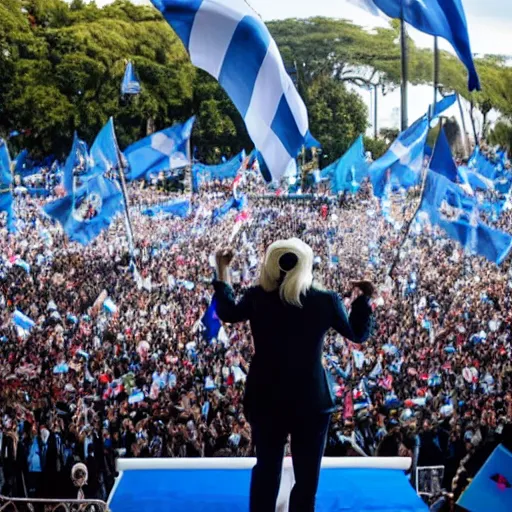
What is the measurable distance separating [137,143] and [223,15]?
87cm

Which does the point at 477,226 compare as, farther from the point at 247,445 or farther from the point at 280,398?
the point at 280,398

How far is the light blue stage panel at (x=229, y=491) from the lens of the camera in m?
2.53

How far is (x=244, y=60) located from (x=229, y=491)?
5.95ft

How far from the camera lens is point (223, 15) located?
135 inches

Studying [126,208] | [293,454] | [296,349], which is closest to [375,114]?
[126,208]

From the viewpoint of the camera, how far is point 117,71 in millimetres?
3928

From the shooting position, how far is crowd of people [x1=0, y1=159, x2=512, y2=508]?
404cm

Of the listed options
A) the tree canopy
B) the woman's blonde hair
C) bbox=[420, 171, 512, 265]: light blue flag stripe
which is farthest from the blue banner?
the woman's blonde hair

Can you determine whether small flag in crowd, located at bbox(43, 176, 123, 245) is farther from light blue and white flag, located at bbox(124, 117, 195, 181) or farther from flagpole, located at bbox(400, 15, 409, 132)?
flagpole, located at bbox(400, 15, 409, 132)

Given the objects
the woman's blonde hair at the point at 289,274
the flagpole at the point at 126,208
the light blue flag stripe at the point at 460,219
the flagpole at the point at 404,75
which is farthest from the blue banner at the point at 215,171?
the woman's blonde hair at the point at 289,274

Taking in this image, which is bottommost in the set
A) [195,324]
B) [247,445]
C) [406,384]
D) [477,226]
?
[247,445]

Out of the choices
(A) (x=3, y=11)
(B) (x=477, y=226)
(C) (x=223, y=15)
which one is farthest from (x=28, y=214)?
(B) (x=477, y=226)

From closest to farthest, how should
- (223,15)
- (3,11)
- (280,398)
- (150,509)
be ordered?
(280,398), (150,509), (223,15), (3,11)

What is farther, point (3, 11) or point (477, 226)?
point (477, 226)
